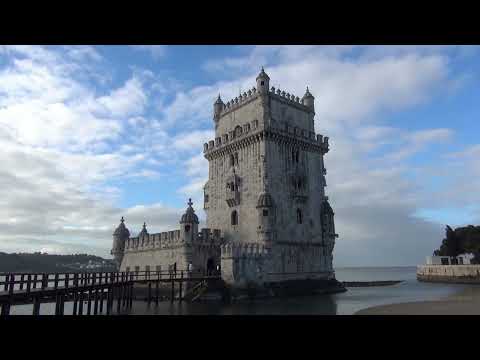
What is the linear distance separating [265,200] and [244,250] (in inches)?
227

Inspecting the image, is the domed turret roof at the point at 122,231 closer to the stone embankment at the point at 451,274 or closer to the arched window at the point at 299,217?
the arched window at the point at 299,217

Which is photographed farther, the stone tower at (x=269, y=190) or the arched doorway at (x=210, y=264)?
the arched doorway at (x=210, y=264)

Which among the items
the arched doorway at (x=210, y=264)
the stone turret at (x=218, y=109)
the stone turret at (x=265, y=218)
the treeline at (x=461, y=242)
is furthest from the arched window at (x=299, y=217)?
the treeline at (x=461, y=242)

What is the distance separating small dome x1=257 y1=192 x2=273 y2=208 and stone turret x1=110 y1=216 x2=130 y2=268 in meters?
22.1

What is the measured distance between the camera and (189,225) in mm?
40656

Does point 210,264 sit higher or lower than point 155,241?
lower

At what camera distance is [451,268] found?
233 feet

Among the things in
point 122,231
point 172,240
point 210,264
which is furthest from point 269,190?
point 122,231

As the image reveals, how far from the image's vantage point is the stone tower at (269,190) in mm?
39438

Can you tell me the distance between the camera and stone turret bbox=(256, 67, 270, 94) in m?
43.4

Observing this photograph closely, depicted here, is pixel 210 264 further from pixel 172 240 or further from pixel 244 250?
pixel 244 250

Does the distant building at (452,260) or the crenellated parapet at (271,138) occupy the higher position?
the crenellated parapet at (271,138)
